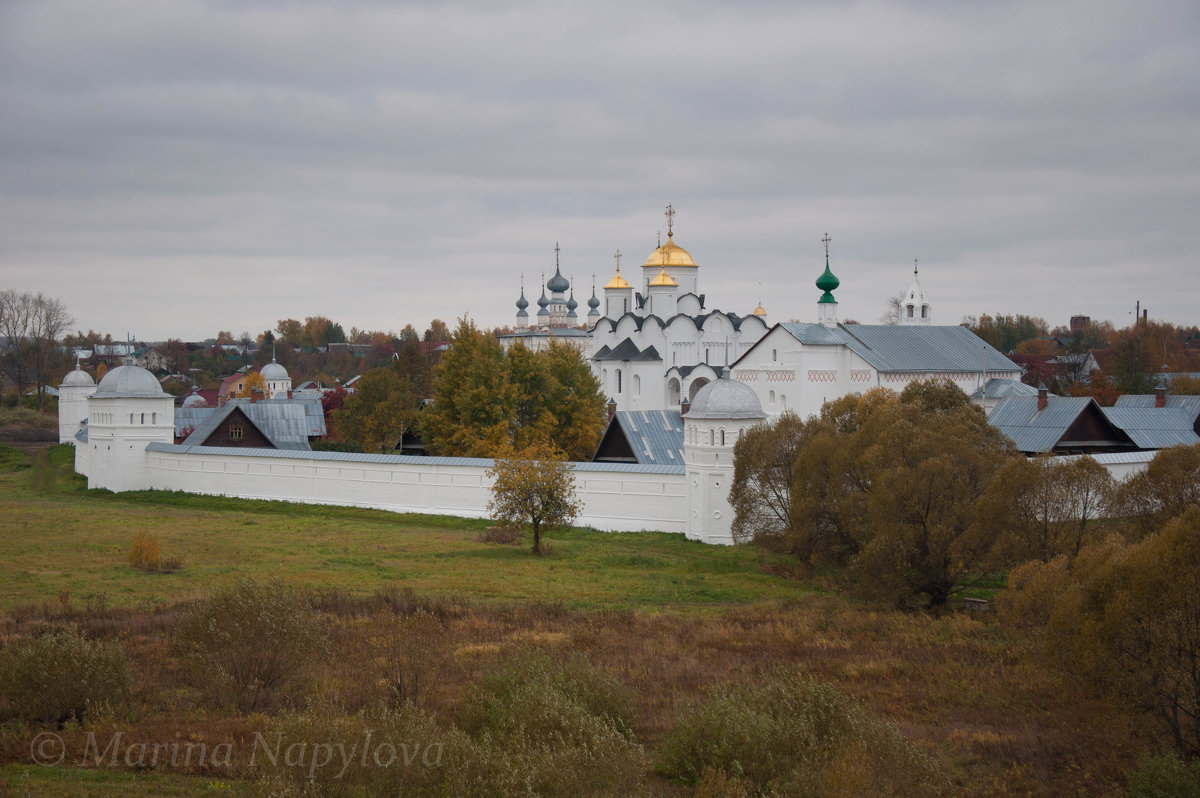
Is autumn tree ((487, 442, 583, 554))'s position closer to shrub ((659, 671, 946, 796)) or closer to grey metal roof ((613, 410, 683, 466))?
grey metal roof ((613, 410, 683, 466))

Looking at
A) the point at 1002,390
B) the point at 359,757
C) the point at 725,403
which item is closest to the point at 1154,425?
the point at 1002,390

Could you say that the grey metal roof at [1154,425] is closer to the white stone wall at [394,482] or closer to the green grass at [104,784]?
the white stone wall at [394,482]

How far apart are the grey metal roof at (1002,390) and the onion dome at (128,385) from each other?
2603cm

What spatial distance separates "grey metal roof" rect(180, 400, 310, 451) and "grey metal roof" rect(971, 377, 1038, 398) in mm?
22137

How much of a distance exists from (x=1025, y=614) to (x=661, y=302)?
3861cm

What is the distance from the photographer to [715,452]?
21766 millimetres

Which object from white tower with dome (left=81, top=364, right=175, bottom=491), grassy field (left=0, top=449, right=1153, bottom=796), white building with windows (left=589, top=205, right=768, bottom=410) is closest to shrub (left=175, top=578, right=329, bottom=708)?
grassy field (left=0, top=449, right=1153, bottom=796)

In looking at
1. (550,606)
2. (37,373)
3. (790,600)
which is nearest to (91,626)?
(550,606)

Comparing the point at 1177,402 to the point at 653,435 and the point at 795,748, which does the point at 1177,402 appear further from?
the point at 795,748

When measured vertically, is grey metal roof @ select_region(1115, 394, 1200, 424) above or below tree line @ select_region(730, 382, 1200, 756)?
above

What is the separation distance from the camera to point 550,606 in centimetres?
1527

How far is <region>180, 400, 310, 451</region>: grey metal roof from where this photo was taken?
3089 cm

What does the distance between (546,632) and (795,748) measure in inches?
215

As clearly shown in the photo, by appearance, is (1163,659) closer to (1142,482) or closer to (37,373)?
(1142,482)
